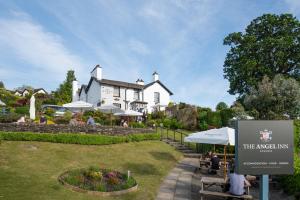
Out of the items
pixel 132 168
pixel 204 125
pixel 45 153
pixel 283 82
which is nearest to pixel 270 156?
pixel 132 168

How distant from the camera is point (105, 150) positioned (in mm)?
19312

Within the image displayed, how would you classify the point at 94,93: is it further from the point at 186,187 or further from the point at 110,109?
the point at 186,187

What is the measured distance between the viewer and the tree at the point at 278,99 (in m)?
28.7

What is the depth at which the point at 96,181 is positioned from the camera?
1237 cm

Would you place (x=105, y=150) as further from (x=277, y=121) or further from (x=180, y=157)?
(x=277, y=121)

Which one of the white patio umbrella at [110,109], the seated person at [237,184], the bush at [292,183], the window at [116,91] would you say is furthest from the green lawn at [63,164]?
the window at [116,91]

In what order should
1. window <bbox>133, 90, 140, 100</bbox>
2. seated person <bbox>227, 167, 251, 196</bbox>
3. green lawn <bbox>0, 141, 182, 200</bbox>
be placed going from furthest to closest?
window <bbox>133, 90, 140, 100</bbox>, seated person <bbox>227, 167, 251, 196</bbox>, green lawn <bbox>0, 141, 182, 200</bbox>

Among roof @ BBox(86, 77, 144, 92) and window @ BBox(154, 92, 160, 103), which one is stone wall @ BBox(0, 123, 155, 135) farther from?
window @ BBox(154, 92, 160, 103)

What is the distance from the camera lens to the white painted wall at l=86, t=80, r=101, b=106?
51.2 m

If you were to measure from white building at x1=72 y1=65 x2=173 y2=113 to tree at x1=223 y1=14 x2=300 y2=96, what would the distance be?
18642 mm

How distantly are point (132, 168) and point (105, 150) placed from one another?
3.61 m

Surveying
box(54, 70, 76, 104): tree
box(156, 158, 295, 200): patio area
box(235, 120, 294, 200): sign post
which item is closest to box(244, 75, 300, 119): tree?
box(156, 158, 295, 200): patio area

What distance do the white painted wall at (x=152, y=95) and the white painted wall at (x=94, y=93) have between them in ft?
29.7

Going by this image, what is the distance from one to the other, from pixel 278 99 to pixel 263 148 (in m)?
24.3
